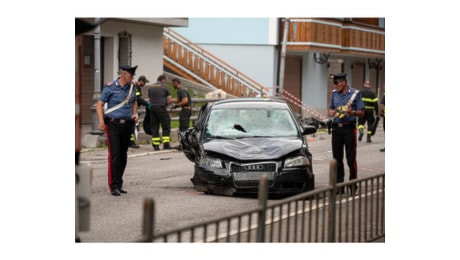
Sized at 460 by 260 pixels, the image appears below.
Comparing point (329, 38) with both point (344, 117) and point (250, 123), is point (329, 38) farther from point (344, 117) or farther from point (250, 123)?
point (344, 117)

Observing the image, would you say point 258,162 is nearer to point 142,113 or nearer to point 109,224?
point 109,224

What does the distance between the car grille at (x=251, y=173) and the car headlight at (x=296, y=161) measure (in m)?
0.14

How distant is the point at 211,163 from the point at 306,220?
386cm

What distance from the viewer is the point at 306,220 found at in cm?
882

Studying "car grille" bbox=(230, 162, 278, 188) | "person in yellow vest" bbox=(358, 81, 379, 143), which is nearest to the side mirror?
"car grille" bbox=(230, 162, 278, 188)

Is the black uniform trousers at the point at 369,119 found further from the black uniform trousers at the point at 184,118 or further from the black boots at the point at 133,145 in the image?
the black boots at the point at 133,145

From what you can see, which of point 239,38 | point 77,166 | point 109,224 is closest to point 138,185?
point 109,224

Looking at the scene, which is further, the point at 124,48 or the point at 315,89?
the point at 315,89

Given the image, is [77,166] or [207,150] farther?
[207,150]

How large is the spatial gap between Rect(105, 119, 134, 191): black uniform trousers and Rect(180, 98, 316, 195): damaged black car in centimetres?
85

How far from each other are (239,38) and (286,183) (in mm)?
7855

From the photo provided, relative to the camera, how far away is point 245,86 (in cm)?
1883

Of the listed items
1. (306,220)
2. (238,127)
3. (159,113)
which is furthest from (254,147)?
(159,113)

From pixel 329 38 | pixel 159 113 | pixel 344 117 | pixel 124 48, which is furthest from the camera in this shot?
pixel 329 38
